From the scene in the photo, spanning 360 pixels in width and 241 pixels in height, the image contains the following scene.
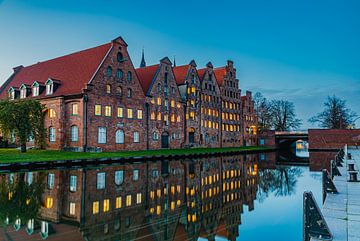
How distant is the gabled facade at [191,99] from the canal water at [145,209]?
32.9m

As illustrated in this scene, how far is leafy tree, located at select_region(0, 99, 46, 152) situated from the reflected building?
13.3m

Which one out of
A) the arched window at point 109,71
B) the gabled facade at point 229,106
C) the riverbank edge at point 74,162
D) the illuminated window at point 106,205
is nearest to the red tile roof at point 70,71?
the arched window at point 109,71

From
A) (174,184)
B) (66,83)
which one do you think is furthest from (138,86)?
(174,184)

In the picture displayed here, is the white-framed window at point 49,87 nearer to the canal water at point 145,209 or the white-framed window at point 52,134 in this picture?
the white-framed window at point 52,134

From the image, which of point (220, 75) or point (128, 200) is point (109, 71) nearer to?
point (128, 200)

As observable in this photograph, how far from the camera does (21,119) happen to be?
28.7 m

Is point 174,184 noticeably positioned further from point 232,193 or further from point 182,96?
point 182,96

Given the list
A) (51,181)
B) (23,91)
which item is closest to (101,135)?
(23,91)

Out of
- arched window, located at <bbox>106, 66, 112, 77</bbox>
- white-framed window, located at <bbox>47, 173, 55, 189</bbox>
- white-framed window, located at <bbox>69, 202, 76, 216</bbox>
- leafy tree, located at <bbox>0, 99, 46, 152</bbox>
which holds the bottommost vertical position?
white-framed window, located at <bbox>69, 202, 76, 216</bbox>

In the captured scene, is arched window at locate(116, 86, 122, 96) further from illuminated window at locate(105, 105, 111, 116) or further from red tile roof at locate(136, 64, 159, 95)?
red tile roof at locate(136, 64, 159, 95)

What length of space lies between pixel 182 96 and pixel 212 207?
3949 centimetres

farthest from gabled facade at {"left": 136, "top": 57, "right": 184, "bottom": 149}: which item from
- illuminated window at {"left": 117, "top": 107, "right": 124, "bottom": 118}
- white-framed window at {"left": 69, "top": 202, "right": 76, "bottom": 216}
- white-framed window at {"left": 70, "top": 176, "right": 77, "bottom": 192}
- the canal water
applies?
white-framed window at {"left": 69, "top": 202, "right": 76, "bottom": 216}

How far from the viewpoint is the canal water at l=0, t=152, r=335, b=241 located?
747 centimetres

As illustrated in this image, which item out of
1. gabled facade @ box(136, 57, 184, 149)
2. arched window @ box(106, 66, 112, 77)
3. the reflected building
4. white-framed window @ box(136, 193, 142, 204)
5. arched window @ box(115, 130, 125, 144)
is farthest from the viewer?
gabled facade @ box(136, 57, 184, 149)
